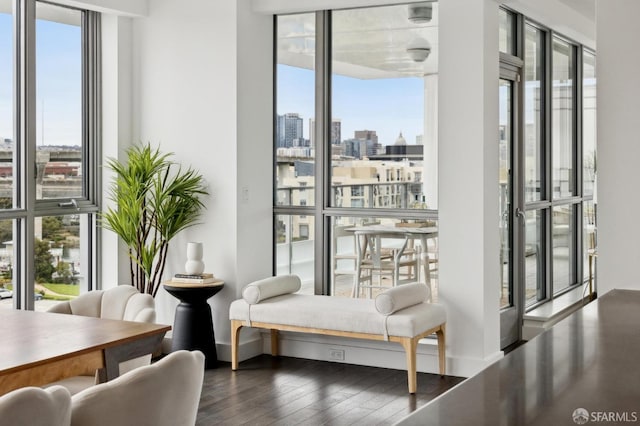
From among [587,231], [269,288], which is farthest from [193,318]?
[587,231]

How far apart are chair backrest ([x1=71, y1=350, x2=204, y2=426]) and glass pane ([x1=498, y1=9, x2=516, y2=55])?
15.1 feet

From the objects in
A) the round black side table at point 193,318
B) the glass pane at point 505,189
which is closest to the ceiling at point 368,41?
the glass pane at point 505,189

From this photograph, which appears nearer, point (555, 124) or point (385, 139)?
point (385, 139)

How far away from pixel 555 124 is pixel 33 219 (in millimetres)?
4755

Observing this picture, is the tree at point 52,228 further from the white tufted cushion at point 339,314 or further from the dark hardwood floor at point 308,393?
the dark hardwood floor at point 308,393

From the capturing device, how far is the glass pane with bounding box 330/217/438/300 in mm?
5957

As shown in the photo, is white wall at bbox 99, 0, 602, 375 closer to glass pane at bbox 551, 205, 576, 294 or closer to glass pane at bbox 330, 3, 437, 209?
glass pane at bbox 330, 3, 437, 209

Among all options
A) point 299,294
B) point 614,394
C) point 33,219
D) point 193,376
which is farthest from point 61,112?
point 614,394

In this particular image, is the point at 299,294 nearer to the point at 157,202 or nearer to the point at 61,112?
the point at 157,202

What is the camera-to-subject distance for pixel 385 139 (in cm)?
613

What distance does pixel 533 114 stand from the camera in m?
7.25

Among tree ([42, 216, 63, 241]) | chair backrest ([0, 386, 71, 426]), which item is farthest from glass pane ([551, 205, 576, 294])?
chair backrest ([0, 386, 71, 426])

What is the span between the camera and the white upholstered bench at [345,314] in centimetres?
521

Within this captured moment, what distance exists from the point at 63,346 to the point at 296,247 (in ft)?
11.4
